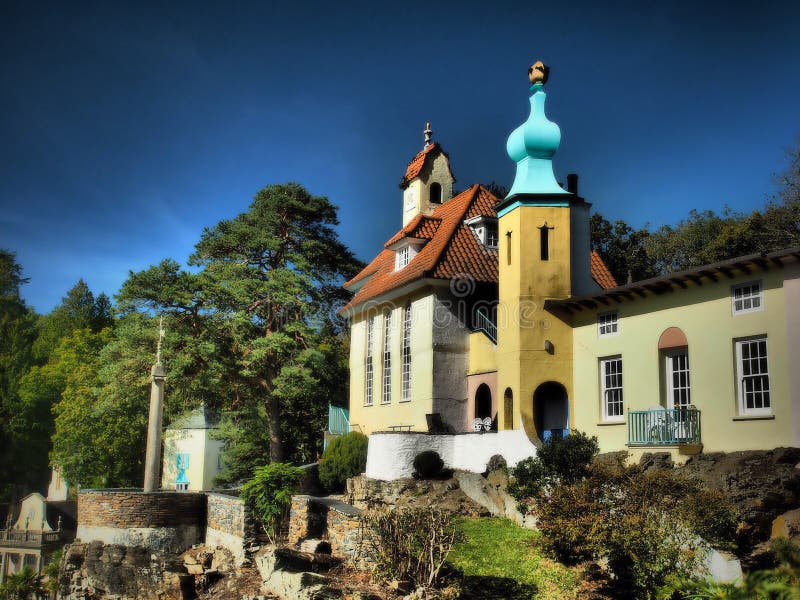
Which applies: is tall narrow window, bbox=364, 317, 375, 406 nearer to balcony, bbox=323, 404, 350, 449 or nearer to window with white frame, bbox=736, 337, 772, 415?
balcony, bbox=323, 404, 350, 449

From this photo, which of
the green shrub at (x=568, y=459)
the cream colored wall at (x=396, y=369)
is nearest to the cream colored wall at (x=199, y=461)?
the cream colored wall at (x=396, y=369)

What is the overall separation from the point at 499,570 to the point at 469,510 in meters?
5.71

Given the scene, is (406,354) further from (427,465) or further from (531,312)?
(531,312)

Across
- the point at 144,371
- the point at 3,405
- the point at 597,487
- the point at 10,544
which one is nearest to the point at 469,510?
the point at 597,487

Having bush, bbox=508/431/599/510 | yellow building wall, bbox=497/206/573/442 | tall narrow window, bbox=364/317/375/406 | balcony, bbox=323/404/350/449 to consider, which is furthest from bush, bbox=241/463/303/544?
balcony, bbox=323/404/350/449

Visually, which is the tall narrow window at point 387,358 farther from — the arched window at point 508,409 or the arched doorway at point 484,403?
the arched window at point 508,409

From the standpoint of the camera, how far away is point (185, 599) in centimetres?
2064

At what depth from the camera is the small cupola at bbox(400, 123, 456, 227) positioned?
34.6m

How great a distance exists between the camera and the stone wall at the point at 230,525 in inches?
865

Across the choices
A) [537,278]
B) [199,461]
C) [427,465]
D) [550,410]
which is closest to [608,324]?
[537,278]

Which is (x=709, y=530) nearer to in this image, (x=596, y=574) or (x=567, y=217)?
(x=596, y=574)

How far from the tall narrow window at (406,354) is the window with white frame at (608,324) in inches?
350

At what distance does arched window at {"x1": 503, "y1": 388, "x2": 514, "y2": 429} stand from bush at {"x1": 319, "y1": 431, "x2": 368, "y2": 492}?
6589 mm

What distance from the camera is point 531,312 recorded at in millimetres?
23250
